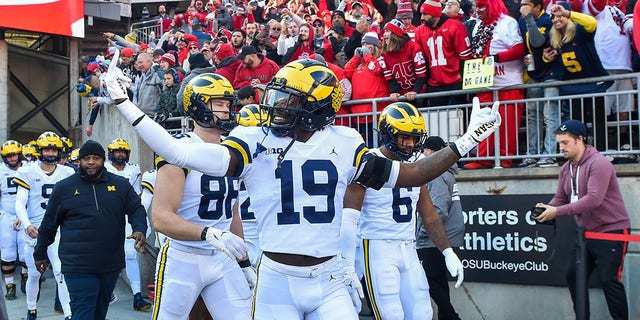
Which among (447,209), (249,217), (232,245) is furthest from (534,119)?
(232,245)

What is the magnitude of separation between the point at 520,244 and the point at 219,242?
5.48 meters

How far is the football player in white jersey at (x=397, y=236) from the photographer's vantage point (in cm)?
692

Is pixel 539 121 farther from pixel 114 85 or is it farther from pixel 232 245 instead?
pixel 114 85

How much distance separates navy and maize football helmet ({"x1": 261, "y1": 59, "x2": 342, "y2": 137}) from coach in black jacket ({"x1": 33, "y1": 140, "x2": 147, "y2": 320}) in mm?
3148

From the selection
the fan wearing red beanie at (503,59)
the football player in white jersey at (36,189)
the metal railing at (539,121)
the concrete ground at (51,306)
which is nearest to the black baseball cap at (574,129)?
the metal railing at (539,121)

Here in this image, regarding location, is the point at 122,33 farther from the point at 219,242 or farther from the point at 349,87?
the point at 219,242

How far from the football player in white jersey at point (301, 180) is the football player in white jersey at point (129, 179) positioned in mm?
6851

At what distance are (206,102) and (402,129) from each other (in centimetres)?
158

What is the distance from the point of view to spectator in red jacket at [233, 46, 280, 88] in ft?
40.8

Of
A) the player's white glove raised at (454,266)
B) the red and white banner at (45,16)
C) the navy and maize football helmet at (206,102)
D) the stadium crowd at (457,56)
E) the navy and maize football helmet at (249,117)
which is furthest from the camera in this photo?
the red and white banner at (45,16)

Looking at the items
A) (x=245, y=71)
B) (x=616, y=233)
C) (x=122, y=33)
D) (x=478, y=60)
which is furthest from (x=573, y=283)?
(x=122, y=33)

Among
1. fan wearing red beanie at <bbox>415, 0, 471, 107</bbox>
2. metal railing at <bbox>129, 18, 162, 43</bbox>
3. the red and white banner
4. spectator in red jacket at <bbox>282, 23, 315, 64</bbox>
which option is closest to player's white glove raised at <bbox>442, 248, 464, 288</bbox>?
fan wearing red beanie at <bbox>415, 0, 471, 107</bbox>

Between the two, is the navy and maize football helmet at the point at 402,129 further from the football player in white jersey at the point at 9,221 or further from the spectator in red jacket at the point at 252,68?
the football player in white jersey at the point at 9,221

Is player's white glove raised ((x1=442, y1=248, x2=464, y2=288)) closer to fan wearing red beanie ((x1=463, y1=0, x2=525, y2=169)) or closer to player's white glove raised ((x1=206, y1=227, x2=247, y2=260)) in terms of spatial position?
player's white glove raised ((x1=206, y1=227, x2=247, y2=260))
